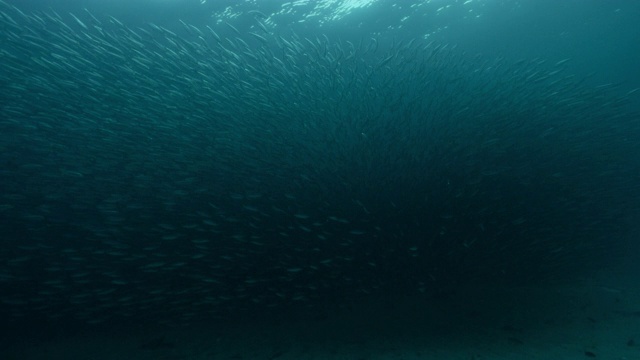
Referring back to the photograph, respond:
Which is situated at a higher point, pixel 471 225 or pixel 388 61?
pixel 388 61

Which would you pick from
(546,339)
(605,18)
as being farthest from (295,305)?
(605,18)

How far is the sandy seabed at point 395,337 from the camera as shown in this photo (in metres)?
5.50

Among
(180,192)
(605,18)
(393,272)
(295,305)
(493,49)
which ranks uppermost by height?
(605,18)

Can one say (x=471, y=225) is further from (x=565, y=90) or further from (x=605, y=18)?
(x=605, y=18)

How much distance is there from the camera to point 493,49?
917 cm

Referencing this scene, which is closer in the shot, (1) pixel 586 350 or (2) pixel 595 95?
(1) pixel 586 350

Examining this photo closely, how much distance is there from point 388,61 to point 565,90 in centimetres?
337

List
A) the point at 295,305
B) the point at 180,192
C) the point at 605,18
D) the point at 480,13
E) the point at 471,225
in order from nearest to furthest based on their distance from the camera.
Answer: the point at 180,192
the point at 295,305
the point at 471,225
the point at 480,13
the point at 605,18

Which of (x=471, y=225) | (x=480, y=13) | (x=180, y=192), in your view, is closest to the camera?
(x=180, y=192)

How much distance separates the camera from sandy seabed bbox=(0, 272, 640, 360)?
5500 mm

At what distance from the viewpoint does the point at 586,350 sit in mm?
5395

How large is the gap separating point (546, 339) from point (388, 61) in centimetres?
504

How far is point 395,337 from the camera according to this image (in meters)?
5.99

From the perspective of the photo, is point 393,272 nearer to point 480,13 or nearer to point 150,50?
point 150,50
